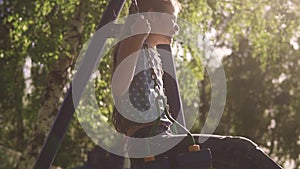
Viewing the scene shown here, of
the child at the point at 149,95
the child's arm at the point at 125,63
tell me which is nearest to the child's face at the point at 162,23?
the child at the point at 149,95

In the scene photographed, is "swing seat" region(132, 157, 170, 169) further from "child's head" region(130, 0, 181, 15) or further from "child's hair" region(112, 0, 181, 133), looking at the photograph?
"child's head" region(130, 0, 181, 15)

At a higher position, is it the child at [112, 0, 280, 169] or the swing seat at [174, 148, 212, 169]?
→ the child at [112, 0, 280, 169]

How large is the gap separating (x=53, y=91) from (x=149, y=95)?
213 inches

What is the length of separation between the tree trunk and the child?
17.0 ft

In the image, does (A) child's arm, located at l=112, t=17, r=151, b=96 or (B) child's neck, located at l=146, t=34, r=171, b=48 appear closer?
(A) child's arm, located at l=112, t=17, r=151, b=96

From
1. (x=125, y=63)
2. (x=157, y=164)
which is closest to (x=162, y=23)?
(x=125, y=63)

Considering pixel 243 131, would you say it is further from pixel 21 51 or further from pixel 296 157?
pixel 21 51

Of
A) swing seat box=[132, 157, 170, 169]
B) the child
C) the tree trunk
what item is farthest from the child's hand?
the tree trunk

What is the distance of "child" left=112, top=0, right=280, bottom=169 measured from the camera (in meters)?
2.64

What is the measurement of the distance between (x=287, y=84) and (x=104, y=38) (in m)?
23.6

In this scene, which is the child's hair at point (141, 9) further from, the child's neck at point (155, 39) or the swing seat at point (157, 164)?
the swing seat at point (157, 164)

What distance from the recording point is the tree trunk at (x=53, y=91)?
7949 mm

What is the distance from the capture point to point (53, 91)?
26.6 feet

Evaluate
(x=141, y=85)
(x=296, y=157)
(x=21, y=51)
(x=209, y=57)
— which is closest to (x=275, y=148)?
(x=296, y=157)
